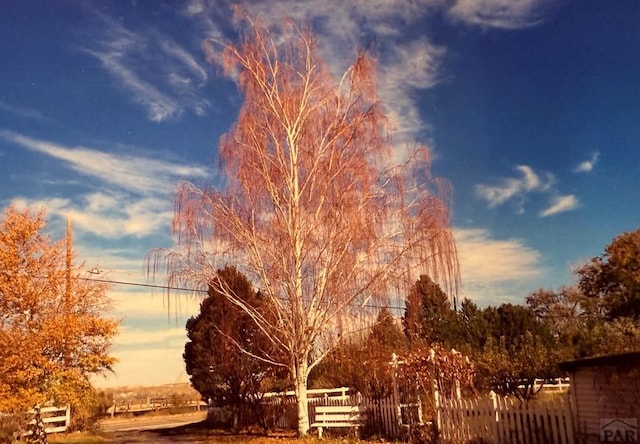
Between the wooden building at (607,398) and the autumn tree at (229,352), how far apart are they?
1374 centimetres

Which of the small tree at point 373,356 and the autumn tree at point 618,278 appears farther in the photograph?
the autumn tree at point 618,278

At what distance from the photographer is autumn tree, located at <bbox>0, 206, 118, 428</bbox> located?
16.0m

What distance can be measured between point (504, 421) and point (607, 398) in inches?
101

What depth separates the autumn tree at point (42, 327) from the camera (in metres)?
16.0

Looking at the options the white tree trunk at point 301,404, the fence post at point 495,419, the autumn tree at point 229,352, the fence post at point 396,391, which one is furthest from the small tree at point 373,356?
the fence post at point 495,419

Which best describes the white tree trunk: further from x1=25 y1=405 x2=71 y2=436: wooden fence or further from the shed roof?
x1=25 y1=405 x2=71 y2=436: wooden fence

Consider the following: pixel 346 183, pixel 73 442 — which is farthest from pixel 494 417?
pixel 73 442

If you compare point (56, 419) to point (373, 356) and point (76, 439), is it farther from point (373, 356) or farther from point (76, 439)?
point (373, 356)

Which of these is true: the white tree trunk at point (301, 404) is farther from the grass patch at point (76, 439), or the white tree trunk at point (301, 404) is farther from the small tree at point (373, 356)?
→ the grass patch at point (76, 439)

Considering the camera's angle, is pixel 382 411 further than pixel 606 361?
Yes

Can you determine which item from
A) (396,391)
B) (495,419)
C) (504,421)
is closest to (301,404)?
(396,391)

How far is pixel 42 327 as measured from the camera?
1669cm

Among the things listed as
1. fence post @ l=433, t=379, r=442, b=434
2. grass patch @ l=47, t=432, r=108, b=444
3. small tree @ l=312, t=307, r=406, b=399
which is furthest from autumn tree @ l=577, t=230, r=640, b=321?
grass patch @ l=47, t=432, r=108, b=444

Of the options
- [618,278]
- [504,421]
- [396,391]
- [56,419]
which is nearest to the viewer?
[504,421]
